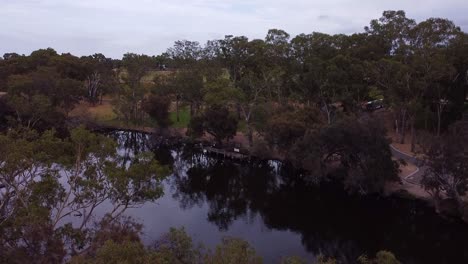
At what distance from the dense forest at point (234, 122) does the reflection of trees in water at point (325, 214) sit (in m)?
1.77

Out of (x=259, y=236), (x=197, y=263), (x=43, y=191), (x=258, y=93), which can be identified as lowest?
(x=259, y=236)

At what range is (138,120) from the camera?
65562 mm

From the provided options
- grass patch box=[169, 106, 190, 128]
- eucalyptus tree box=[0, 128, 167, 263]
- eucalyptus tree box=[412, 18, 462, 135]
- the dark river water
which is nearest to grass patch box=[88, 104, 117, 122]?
grass patch box=[169, 106, 190, 128]

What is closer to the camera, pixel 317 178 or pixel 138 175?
pixel 138 175

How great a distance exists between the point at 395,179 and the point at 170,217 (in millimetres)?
18729

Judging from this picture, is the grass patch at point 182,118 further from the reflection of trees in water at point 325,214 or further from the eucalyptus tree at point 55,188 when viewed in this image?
the eucalyptus tree at point 55,188

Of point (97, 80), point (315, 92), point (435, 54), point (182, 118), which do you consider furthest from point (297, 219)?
point (97, 80)

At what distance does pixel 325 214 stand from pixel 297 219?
255 centimetres

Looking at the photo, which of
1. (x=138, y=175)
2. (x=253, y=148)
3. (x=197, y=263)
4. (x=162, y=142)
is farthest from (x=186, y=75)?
(x=197, y=263)

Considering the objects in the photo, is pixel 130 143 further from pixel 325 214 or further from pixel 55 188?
pixel 55 188

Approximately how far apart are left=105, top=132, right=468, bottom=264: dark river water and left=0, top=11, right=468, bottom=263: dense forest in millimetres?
1872

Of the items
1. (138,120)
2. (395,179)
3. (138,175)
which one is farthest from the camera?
(138,120)

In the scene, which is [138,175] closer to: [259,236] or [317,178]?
[259,236]

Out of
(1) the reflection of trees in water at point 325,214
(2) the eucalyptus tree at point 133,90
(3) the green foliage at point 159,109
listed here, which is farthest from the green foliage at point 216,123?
(2) the eucalyptus tree at point 133,90
